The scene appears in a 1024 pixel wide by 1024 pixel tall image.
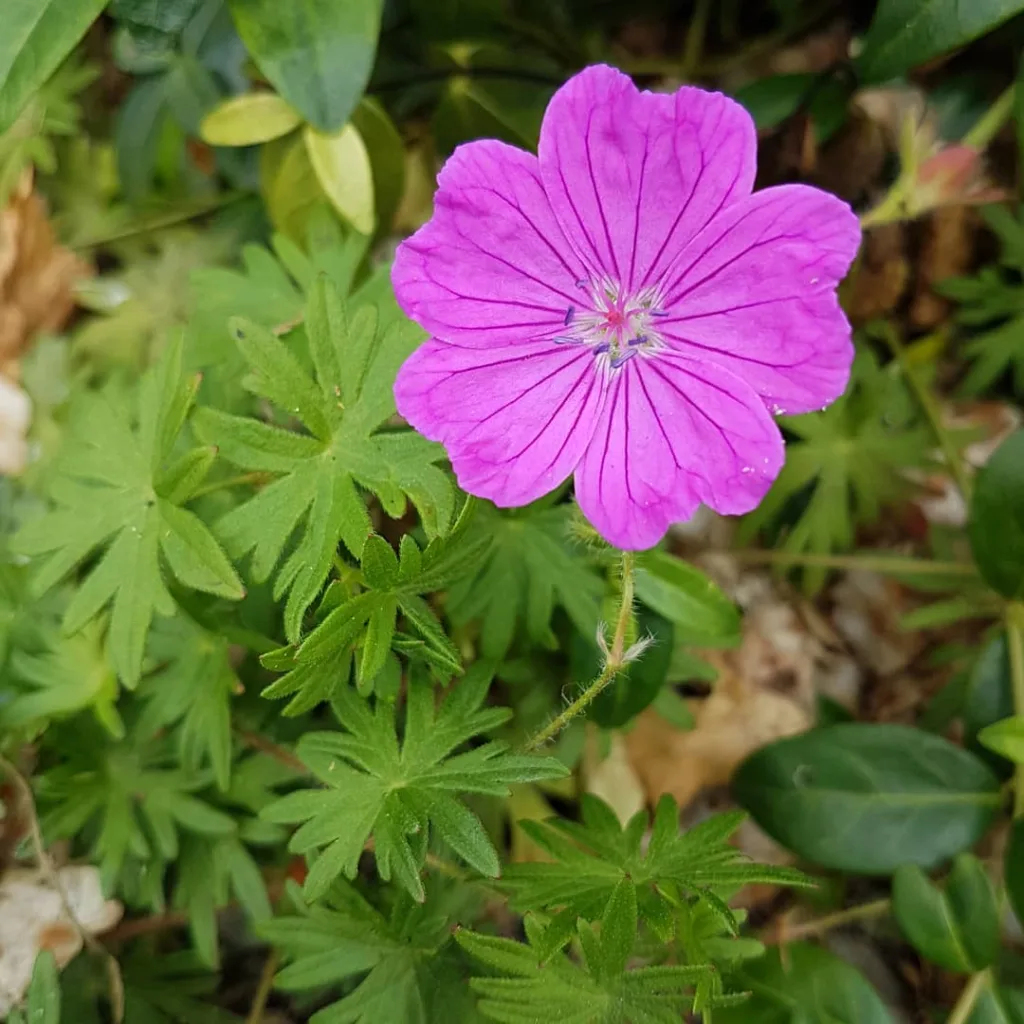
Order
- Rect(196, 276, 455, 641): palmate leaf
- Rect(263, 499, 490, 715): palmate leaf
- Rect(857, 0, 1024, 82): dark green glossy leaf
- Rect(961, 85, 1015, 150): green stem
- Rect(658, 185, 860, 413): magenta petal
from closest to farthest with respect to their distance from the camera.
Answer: Rect(658, 185, 860, 413): magenta petal → Rect(263, 499, 490, 715): palmate leaf → Rect(196, 276, 455, 641): palmate leaf → Rect(857, 0, 1024, 82): dark green glossy leaf → Rect(961, 85, 1015, 150): green stem

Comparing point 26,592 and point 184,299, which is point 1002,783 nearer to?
point 26,592

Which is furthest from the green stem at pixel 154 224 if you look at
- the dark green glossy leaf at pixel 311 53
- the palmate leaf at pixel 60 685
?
the palmate leaf at pixel 60 685

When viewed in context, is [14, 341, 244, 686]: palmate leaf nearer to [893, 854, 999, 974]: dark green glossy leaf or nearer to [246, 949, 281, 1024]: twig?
[246, 949, 281, 1024]: twig

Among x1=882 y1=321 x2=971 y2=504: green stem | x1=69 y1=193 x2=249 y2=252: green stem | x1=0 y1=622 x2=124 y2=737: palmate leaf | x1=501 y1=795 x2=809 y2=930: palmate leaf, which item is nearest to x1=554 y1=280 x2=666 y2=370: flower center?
x1=501 y1=795 x2=809 y2=930: palmate leaf

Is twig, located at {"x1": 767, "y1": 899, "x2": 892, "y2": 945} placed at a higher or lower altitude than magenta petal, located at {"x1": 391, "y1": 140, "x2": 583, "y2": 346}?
lower

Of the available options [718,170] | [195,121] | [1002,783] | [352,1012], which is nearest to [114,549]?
[352,1012]

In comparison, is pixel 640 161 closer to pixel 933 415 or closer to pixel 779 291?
pixel 779 291

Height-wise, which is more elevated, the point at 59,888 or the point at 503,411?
the point at 503,411

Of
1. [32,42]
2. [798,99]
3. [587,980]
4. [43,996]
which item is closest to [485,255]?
[32,42]
